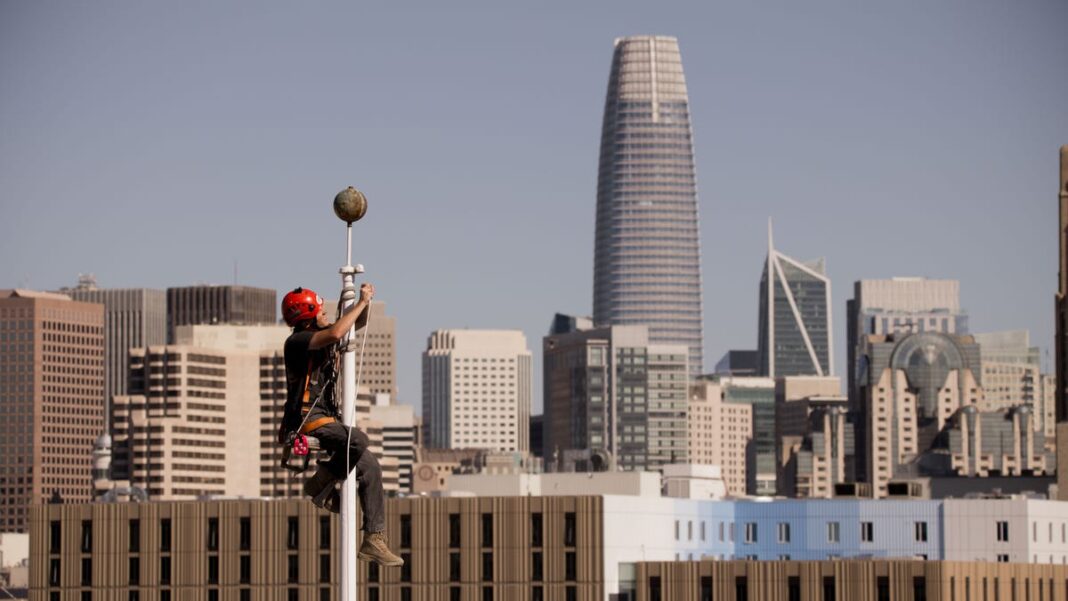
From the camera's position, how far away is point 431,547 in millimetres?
160750

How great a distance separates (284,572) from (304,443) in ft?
430

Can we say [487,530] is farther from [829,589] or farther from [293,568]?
[829,589]

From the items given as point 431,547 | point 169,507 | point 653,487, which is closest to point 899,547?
point 653,487

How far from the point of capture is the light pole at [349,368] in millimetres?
31156

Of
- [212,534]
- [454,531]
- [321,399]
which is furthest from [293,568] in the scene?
[321,399]

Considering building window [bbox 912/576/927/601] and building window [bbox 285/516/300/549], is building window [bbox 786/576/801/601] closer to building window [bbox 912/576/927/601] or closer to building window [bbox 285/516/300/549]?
building window [bbox 912/576/927/601]

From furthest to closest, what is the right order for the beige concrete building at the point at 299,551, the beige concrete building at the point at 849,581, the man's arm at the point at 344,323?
the beige concrete building at the point at 299,551, the beige concrete building at the point at 849,581, the man's arm at the point at 344,323

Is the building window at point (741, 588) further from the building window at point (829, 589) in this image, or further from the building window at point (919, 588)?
the building window at point (919, 588)

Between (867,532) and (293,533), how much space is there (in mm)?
49258

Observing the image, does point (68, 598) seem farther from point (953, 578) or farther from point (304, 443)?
point (304, 443)

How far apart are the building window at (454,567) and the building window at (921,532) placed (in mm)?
41779

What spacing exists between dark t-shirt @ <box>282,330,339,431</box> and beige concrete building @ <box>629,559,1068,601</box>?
404 feet

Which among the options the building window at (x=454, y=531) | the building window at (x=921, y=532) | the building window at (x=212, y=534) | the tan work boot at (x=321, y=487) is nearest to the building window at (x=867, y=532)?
the building window at (x=921, y=532)

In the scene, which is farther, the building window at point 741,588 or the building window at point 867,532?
the building window at point 867,532
